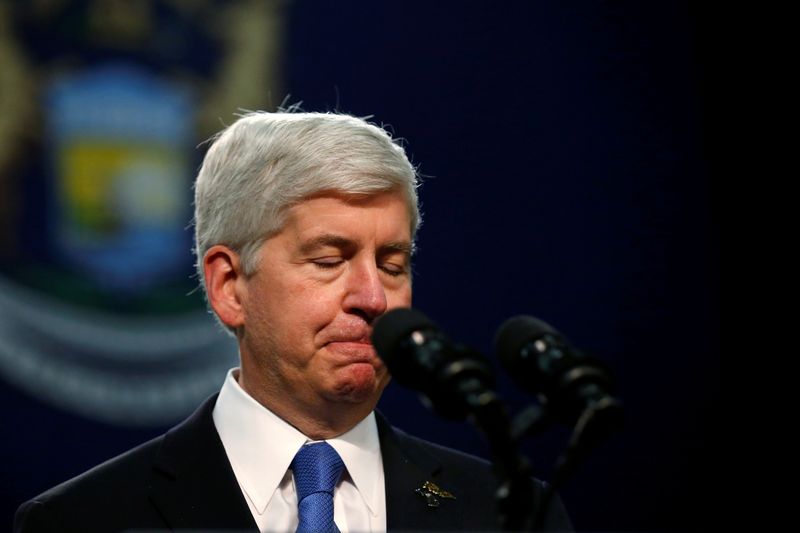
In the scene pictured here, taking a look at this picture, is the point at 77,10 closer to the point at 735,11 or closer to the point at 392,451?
the point at 392,451

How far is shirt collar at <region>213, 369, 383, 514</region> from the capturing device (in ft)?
7.89

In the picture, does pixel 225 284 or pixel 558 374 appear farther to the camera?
pixel 225 284

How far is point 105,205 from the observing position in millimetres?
3641

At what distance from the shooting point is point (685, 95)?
4.36 m

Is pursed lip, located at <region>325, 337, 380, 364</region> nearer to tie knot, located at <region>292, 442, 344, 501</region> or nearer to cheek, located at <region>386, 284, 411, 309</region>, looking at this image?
cheek, located at <region>386, 284, 411, 309</region>

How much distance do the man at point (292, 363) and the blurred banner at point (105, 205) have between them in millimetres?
1080

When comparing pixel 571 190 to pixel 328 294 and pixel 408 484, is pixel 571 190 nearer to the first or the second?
pixel 408 484

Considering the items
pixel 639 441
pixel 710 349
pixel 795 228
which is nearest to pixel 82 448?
pixel 639 441

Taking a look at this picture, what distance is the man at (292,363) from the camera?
2.36m

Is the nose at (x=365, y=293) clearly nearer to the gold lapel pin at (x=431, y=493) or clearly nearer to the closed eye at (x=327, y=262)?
the closed eye at (x=327, y=262)

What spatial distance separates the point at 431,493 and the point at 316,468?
26cm

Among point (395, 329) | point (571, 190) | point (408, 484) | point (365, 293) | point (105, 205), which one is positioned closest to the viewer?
point (395, 329)

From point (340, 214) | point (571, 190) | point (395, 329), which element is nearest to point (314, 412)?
point (340, 214)

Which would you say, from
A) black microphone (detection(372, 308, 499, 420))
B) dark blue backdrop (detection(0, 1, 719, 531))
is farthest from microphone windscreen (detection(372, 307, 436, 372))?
dark blue backdrop (detection(0, 1, 719, 531))
